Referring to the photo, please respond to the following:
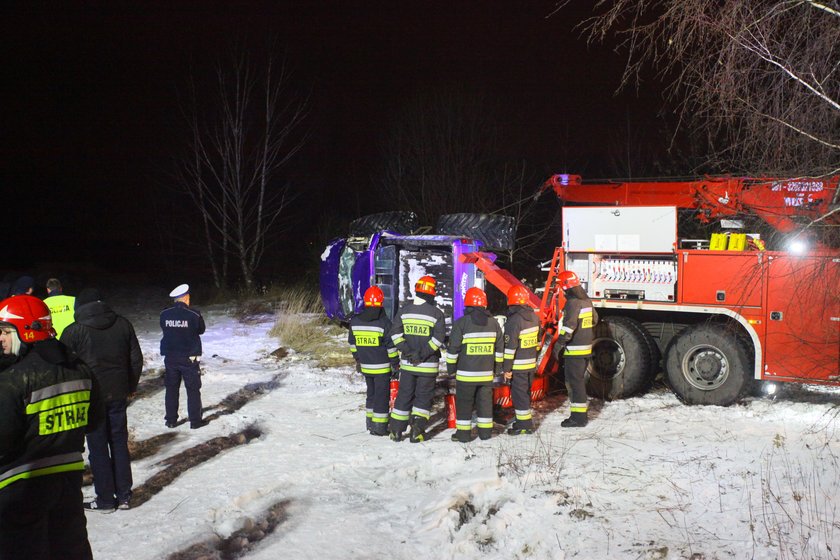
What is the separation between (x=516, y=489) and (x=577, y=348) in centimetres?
273

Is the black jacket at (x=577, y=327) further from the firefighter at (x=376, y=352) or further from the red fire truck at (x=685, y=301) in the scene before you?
the firefighter at (x=376, y=352)

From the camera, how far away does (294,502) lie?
19.3 feet

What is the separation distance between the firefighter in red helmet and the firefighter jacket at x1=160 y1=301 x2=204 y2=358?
3806 mm

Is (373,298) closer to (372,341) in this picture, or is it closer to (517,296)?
(372,341)

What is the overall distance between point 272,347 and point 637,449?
26.9ft

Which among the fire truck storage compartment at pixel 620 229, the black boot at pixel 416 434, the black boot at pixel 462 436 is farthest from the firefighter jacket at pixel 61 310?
the fire truck storage compartment at pixel 620 229

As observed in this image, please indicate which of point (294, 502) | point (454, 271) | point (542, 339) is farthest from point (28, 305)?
point (454, 271)

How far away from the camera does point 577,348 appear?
27.1 ft

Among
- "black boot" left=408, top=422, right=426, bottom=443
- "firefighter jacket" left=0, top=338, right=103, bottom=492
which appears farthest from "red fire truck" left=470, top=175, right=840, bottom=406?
"firefighter jacket" left=0, top=338, right=103, bottom=492

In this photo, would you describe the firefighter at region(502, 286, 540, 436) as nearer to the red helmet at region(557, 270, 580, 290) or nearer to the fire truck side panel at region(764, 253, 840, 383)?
the red helmet at region(557, 270, 580, 290)

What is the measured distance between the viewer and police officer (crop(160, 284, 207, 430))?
7.79 meters

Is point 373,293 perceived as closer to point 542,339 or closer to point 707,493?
point 542,339

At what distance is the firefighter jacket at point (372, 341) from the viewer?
7691 millimetres

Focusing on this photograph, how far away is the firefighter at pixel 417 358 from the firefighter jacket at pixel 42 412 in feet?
13.2
